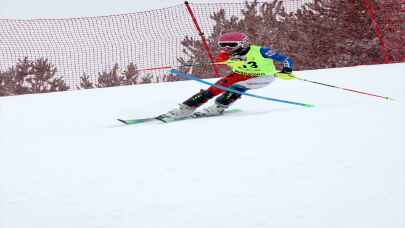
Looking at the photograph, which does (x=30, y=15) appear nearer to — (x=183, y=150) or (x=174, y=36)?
(x=174, y=36)

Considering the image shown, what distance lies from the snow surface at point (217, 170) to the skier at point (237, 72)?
421mm

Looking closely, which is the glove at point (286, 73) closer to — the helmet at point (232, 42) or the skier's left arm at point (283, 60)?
the skier's left arm at point (283, 60)

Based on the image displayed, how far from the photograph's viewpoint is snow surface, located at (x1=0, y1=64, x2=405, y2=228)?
3982 mm

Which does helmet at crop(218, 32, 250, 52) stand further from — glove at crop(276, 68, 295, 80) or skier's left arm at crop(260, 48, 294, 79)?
glove at crop(276, 68, 295, 80)

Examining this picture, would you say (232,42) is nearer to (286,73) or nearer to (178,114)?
(286,73)

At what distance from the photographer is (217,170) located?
5.04m

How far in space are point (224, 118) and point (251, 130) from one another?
1.35m

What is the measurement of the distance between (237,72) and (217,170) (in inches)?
146

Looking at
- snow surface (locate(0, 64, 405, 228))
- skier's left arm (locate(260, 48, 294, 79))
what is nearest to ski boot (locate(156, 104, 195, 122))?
snow surface (locate(0, 64, 405, 228))

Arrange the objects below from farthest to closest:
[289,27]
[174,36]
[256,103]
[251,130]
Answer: [289,27] → [174,36] → [256,103] → [251,130]

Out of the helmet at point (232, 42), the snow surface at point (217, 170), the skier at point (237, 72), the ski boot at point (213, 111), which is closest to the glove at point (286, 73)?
the skier at point (237, 72)

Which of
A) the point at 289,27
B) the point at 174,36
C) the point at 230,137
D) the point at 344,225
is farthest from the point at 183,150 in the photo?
the point at 289,27

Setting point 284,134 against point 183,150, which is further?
point 284,134

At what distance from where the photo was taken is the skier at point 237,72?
8367mm
